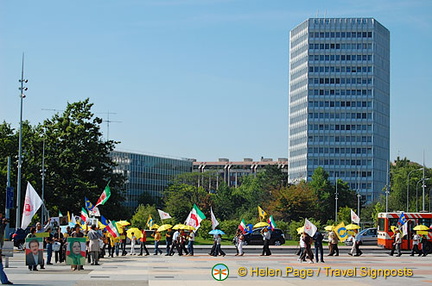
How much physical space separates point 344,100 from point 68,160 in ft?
321

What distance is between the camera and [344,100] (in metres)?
166

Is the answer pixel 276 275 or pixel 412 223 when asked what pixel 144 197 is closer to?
pixel 412 223

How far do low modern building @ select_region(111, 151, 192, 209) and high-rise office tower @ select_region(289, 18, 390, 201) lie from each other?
130 feet

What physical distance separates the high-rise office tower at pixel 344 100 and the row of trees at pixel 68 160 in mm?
91039

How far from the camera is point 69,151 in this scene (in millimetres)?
77625

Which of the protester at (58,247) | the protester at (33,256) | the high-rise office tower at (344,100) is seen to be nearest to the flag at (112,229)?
the protester at (58,247)

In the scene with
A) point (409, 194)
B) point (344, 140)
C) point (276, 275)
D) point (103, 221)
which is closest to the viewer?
point (276, 275)

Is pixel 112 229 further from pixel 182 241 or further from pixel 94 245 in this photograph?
pixel 94 245

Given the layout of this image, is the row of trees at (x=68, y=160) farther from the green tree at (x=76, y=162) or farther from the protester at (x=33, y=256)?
the protester at (x=33, y=256)

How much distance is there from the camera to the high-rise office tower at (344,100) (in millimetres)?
165625

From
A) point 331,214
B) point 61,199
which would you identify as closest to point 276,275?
point 61,199

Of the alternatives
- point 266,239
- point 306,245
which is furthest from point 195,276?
point 266,239

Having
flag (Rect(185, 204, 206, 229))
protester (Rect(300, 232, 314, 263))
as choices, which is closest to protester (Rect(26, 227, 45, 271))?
protester (Rect(300, 232, 314, 263))

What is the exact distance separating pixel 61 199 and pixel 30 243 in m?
47.1
